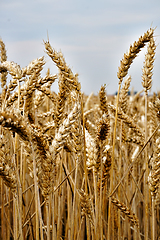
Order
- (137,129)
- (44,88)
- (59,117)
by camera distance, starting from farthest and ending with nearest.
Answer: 1. (137,129)
2. (44,88)
3. (59,117)

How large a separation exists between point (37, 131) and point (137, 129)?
29.0 inches

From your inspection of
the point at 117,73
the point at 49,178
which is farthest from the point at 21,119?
the point at 117,73

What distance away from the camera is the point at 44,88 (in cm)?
131

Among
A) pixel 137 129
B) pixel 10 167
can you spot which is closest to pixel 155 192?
pixel 137 129

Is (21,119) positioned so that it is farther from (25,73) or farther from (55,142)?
(25,73)

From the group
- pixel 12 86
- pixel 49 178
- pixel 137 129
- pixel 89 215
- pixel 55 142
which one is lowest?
pixel 89 215

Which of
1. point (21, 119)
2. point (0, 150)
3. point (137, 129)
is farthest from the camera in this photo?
point (137, 129)

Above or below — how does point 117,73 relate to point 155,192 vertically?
above

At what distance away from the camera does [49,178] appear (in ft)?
2.76

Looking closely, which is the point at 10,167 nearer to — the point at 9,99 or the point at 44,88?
the point at 9,99

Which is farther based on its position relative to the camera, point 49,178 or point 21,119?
point 49,178

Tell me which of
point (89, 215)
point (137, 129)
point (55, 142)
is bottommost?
point (89, 215)

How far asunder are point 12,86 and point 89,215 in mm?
628

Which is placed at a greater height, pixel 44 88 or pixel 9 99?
pixel 44 88
